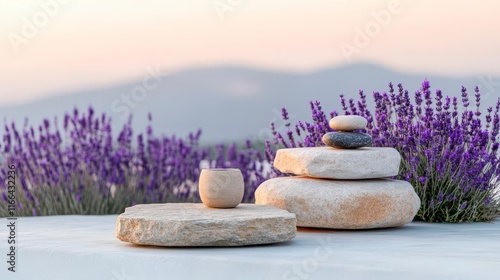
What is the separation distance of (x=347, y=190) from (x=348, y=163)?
0.70ft

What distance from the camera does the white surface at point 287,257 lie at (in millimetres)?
4152

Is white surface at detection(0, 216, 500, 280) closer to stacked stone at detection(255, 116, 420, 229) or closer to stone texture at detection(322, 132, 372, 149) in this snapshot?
stacked stone at detection(255, 116, 420, 229)

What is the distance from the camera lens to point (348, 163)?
586cm

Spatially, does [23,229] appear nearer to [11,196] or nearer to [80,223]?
[80,223]

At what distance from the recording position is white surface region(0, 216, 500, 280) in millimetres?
4152

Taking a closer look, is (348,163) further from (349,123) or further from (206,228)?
(206,228)

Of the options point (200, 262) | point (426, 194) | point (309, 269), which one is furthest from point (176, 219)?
point (426, 194)

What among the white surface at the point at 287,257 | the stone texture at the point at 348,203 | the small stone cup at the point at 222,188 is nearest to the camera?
the white surface at the point at 287,257

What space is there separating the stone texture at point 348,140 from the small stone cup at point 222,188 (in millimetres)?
957

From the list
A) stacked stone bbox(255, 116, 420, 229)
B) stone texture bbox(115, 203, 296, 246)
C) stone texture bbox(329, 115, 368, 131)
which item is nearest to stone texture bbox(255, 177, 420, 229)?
stacked stone bbox(255, 116, 420, 229)

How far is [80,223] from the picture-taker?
6668mm

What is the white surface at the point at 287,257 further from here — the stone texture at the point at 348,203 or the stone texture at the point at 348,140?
the stone texture at the point at 348,140

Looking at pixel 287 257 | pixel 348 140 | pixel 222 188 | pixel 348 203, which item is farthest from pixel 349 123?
pixel 287 257

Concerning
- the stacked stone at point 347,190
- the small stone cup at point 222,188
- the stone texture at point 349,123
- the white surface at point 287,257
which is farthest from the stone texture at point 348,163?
the small stone cup at point 222,188
